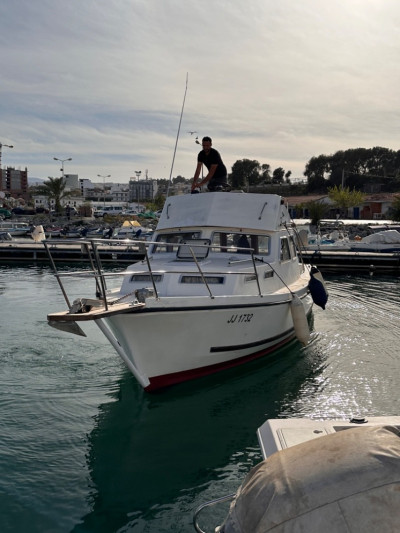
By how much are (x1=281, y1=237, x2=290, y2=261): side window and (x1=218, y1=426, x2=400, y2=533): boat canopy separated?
8526 millimetres

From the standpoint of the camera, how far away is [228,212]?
11422 millimetres

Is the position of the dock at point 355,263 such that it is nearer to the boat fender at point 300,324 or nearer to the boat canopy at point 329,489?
the boat fender at point 300,324

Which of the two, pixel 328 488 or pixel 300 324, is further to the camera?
pixel 300 324

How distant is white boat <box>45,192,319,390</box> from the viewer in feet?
26.5

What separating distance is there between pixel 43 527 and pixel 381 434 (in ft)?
12.9

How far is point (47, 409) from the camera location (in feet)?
27.1

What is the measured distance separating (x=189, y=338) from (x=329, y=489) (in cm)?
577

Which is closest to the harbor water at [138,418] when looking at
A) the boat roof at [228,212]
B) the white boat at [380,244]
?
the boat roof at [228,212]

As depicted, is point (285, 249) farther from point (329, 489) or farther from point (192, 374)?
point (329, 489)

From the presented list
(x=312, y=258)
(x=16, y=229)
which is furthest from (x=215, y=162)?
(x=16, y=229)

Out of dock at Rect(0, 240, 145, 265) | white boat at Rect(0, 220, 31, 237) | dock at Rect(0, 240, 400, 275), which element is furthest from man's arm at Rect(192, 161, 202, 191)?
white boat at Rect(0, 220, 31, 237)

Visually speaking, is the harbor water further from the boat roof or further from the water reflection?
the boat roof

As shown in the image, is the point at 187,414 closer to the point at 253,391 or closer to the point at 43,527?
the point at 253,391

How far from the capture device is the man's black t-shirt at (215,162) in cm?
A: 1244
